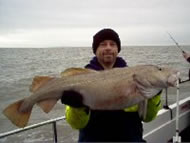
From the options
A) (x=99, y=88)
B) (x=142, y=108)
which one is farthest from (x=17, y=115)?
(x=142, y=108)

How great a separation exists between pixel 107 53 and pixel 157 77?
0.73m

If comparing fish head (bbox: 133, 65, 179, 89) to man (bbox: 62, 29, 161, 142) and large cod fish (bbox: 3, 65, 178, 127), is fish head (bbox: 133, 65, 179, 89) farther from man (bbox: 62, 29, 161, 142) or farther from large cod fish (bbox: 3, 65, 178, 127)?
man (bbox: 62, 29, 161, 142)

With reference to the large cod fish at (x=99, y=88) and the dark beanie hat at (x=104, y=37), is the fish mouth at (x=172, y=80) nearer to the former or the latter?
the large cod fish at (x=99, y=88)

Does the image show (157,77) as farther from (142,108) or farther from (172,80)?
(142,108)

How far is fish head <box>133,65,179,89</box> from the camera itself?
99.8 inches

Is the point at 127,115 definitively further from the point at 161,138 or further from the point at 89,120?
the point at 161,138

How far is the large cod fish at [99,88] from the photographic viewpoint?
8.44 ft

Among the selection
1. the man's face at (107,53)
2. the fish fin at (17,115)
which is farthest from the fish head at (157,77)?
the fish fin at (17,115)

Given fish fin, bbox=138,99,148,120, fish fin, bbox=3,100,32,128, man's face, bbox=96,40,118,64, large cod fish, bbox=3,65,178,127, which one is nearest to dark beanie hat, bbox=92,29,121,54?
man's face, bbox=96,40,118,64

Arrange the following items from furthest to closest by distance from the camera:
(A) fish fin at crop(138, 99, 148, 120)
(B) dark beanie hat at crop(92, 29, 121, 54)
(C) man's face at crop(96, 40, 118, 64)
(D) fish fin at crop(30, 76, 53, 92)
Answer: (B) dark beanie hat at crop(92, 29, 121, 54) → (C) man's face at crop(96, 40, 118, 64) → (D) fish fin at crop(30, 76, 53, 92) → (A) fish fin at crop(138, 99, 148, 120)

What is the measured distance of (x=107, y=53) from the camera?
3.08 meters

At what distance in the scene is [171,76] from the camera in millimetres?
2537

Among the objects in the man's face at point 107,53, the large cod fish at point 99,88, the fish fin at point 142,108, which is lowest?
the fish fin at point 142,108

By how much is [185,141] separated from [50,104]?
3944 millimetres
